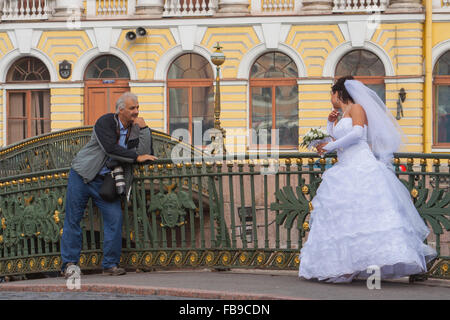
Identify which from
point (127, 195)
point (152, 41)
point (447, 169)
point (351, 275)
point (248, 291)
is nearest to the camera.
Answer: point (248, 291)

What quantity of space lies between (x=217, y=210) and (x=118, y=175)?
102 centimetres

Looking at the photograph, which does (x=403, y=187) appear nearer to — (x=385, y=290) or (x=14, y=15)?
(x=385, y=290)

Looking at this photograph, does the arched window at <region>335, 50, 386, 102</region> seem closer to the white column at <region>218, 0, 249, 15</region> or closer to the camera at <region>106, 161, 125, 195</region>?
the white column at <region>218, 0, 249, 15</region>

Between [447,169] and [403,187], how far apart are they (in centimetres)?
58

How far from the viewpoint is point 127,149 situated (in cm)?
972

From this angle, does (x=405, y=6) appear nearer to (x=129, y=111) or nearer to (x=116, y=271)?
(x=129, y=111)

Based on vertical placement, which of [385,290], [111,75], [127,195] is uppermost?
[111,75]

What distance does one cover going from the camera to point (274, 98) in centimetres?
3108

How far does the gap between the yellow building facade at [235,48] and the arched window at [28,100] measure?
0.06 meters

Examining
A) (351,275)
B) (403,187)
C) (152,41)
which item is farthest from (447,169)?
(152,41)

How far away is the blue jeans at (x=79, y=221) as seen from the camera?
973cm

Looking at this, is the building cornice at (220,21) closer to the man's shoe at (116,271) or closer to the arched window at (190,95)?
the arched window at (190,95)

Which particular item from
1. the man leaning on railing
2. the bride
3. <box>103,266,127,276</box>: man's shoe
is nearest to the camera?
the man leaning on railing

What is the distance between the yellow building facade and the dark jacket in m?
20.2
